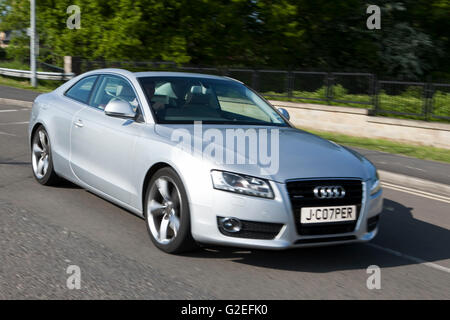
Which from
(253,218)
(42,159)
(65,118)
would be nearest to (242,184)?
(253,218)

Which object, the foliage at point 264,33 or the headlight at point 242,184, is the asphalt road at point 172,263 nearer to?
the headlight at point 242,184

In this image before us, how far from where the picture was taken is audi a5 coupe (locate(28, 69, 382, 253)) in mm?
4594

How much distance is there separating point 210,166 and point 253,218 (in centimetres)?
51

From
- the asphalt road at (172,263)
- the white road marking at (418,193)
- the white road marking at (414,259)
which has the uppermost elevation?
the asphalt road at (172,263)

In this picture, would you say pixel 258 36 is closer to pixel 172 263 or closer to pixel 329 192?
pixel 329 192

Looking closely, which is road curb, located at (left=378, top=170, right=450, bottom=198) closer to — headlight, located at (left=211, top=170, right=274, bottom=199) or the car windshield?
the car windshield

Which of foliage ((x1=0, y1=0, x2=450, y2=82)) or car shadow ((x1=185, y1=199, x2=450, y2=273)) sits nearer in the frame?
car shadow ((x1=185, y1=199, x2=450, y2=273))

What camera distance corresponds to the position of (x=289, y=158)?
4898 mm

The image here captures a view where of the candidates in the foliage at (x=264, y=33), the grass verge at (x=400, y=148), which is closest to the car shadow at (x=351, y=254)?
the grass verge at (x=400, y=148)

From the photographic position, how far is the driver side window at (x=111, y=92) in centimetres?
604

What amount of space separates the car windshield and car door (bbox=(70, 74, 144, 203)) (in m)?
0.22

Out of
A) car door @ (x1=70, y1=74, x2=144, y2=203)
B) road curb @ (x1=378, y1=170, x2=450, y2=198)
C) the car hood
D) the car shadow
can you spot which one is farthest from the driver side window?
road curb @ (x1=378, y1=170, x2=450, y2=198)

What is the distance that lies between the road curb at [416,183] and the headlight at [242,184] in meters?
5.47

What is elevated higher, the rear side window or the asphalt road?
the rear side window
